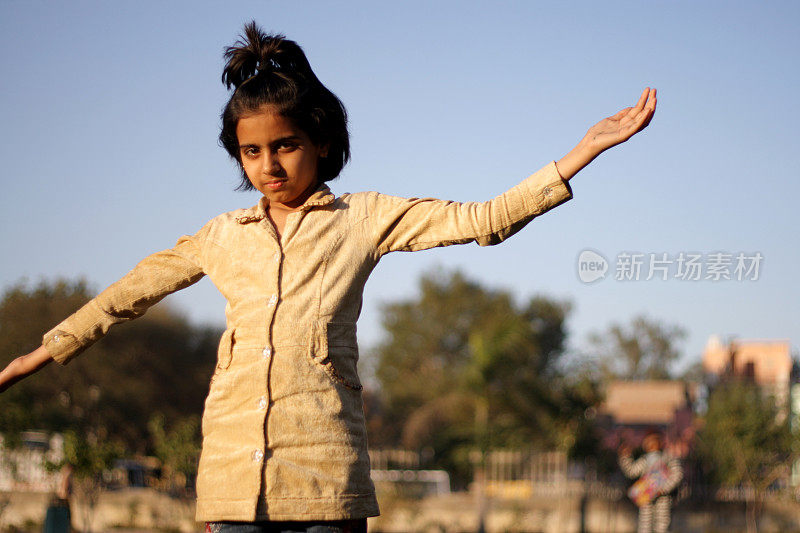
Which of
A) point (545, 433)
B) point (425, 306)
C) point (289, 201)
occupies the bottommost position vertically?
point (545, 433)

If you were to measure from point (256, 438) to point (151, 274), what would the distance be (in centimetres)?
62

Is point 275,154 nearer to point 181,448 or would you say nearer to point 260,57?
point 260,57

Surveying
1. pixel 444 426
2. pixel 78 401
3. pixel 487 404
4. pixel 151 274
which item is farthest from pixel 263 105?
pixel 444 426

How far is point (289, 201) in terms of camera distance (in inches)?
96.3

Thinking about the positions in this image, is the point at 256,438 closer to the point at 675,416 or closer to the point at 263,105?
the point at 263,105

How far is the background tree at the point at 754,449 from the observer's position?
58.0 ft

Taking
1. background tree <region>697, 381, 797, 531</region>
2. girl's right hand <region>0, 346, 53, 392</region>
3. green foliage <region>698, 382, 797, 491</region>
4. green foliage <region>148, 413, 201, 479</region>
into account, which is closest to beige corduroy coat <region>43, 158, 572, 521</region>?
girl's right hand <region>0, 346, 53, 392</region>

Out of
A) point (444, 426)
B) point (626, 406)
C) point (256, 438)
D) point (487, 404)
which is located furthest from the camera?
point (626, 406)

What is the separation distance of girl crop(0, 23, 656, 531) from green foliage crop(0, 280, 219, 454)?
50.3 feet

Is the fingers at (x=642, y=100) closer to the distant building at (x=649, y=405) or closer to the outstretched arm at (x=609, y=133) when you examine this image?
the outstretched arm at (x=609, y=133)

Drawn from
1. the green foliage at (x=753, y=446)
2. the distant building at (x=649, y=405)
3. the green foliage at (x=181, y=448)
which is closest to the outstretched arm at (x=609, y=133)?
the green foliage at (x=181, y=448)

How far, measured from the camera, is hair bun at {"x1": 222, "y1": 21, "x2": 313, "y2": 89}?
8.20 ft

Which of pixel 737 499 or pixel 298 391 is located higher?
pixel 298 391

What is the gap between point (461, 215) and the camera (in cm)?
223
